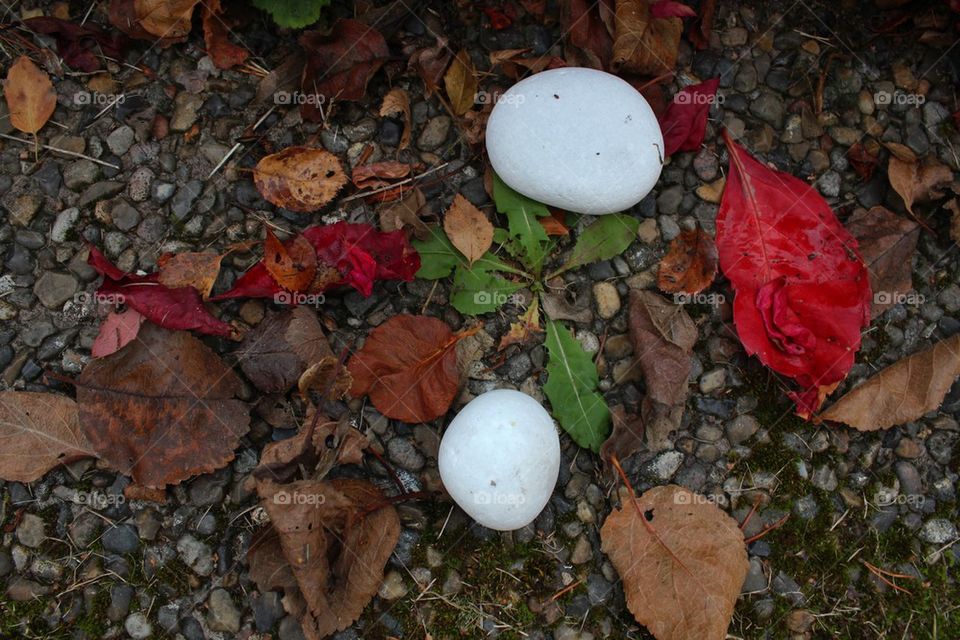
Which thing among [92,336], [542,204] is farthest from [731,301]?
[92,336]

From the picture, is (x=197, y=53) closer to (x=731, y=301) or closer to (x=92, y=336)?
(x=92, y=336)

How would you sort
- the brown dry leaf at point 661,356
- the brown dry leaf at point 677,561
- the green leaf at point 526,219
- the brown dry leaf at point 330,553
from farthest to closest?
1. the green leaf at point 526,219
2. the brown dry leaf at point 661,356
3. the brown dry leaf at point 677,561
4. the brown dry leaf at point 330,553

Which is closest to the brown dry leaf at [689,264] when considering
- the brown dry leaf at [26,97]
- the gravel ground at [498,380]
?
the gravel ground at [498,380]

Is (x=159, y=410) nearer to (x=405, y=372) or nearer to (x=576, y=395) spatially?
(x=405, y=372)

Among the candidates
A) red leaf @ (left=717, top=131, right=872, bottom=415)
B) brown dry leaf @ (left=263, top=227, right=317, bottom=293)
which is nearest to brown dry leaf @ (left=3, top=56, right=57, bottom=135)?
brown dry leaf @ (left=263, top=227, right=317, bottom=293)

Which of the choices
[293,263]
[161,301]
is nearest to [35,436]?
[161,301]

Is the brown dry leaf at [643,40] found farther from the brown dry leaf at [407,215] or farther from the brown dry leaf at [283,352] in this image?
the brown dry leaf at [283,352]
